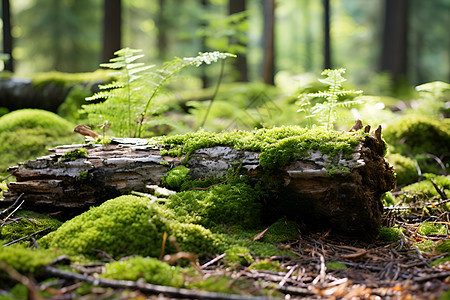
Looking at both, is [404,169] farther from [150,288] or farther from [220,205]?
[150,288]

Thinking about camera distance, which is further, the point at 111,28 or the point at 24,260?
the point at 111,28

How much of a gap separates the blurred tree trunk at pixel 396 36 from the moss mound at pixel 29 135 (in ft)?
48.0

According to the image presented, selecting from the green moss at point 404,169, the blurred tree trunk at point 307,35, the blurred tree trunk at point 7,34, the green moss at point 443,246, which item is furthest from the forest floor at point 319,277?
the blurred tree trunk at point 307,35

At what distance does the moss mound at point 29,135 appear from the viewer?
4.27 meters

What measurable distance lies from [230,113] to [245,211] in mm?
4797

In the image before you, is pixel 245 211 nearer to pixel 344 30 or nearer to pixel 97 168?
pixel 97 168

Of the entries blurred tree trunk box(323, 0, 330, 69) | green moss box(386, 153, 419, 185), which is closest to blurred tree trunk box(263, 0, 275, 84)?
blurred tree trunk box(323, 0, 330, 69)

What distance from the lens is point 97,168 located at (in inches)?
116

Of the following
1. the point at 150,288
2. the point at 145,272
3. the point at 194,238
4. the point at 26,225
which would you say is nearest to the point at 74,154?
the point at 26,225

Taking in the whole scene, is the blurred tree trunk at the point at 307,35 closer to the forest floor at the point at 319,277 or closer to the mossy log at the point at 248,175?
the mossy log at the point at 248,175

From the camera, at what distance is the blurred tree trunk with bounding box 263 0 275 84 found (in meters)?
9.04

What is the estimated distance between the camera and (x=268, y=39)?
941cm

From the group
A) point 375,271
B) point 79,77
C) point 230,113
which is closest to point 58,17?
point 79,77

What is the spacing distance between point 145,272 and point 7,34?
10475 mm
